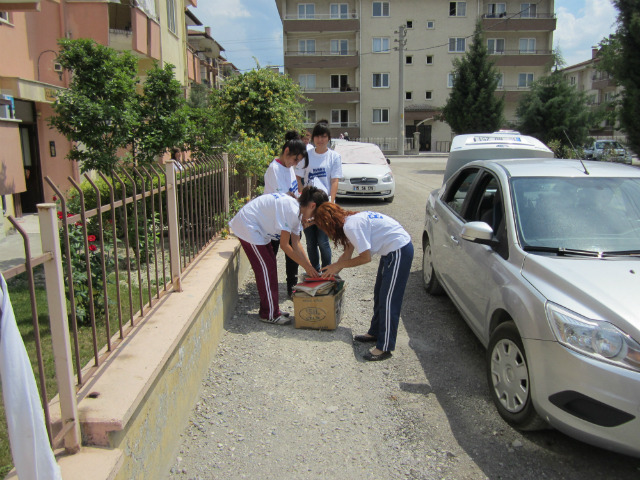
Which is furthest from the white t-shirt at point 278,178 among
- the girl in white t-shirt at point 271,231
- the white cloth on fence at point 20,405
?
the white cloth on fence at point 20,405

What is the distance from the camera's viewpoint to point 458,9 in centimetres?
4297

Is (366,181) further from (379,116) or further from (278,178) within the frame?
(379,116)

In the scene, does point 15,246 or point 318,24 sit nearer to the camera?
point 15,246

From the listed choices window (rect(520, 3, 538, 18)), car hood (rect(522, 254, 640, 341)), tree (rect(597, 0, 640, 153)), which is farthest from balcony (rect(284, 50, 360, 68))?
car hood (rect(522, 254, 640, 341))

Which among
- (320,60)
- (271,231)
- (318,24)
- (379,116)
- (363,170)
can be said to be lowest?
(271,231)

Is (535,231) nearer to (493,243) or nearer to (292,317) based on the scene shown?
(493,243)

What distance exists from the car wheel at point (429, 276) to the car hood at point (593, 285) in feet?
7.97

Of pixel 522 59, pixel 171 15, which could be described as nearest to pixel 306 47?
pixel 522 59

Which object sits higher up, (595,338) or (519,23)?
(519,23)

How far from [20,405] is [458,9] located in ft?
156

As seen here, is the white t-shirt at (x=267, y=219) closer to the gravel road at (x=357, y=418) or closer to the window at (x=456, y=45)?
the gravel road at (x=357, y=418)

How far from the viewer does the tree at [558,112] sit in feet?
84.6

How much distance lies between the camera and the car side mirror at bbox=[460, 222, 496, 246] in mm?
3770

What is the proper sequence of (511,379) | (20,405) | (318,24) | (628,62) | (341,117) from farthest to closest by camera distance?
1. (341,117)
2. (318,24)
3. (628,62)
4. (511,379)
5. (20,405)
